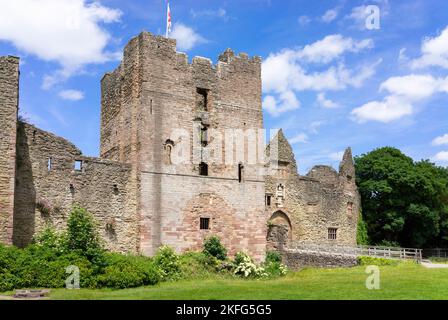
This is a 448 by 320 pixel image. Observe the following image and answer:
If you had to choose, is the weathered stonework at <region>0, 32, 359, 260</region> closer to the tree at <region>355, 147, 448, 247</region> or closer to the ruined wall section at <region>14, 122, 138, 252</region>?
the ruined wall section at <region>14, 122, 138, 252</region>

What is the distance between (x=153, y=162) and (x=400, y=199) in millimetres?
24324

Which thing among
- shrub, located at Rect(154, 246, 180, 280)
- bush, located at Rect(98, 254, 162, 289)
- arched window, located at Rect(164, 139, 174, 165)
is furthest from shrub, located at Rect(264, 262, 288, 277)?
arched window, located at Rect(164, 139, 174, 165)

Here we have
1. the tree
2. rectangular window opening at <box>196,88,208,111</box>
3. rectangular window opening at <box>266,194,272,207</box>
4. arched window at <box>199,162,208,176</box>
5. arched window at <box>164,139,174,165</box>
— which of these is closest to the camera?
arched window at <box>164,139,174,165</box>

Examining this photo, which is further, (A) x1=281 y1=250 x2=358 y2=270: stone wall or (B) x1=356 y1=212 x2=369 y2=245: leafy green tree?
(B) x1=356 y1=212 x2=369 y2=245: leafy green tree

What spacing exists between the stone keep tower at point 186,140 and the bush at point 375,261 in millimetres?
5674

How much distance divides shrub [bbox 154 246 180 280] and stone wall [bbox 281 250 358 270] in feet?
32.8

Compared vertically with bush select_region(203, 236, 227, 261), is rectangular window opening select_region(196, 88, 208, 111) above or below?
above

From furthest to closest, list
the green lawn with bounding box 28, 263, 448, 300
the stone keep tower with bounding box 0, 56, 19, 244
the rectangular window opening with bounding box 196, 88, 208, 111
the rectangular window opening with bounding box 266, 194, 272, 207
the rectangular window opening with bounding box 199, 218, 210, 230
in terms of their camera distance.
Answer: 1. the rectangular window opening with bounding box 266, 194, 272, 207
2. the rectangular window opening with bounding box 196, 88, 208, 111
3. the rectangular window opening with bounding box 199, 218, 210, 230
4. the stone keep tower with bounding box 0, 56, 19, 244
5. the green lawn with bounding box 28, 263, 448, 300

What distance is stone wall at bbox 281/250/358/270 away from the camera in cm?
3222

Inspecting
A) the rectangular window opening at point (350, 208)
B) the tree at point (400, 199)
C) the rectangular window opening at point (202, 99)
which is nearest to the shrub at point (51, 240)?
the rectangular window opening at point (202, 99)

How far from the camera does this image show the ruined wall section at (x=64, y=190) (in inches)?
973

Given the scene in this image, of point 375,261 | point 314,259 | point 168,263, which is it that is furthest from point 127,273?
point 375,261
